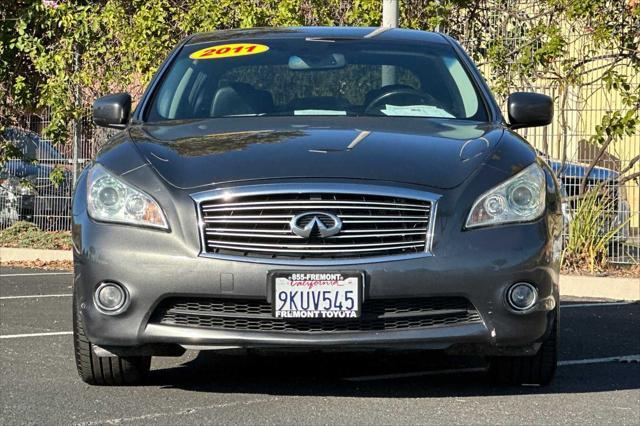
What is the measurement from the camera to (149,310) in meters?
5.62

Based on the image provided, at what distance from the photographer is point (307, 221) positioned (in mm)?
5578

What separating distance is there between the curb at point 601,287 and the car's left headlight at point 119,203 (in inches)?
277

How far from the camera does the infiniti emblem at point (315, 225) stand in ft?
18.2

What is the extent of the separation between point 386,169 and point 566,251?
7753 millimetres

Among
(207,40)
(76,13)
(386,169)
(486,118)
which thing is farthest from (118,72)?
(386,169)

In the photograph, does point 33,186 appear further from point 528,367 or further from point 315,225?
point 315,225

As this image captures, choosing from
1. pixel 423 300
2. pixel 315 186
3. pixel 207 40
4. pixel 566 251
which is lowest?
pixel 566 251

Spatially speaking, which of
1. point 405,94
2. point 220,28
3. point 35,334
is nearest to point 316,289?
point 405,94

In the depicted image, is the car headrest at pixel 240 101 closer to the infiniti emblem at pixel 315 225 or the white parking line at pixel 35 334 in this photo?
the infiniti emblem at pixel 315 225

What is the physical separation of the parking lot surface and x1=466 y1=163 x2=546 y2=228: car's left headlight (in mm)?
792

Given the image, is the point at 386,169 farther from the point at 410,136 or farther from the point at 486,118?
the point at 486,118

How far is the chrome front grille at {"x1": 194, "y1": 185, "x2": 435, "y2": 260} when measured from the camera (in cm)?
558

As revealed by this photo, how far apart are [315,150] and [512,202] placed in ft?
2.82

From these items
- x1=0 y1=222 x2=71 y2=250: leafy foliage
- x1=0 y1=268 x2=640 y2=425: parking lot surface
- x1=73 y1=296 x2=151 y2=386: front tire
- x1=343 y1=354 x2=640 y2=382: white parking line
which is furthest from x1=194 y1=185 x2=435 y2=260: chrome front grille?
x1=0 y1=222 x2=71 y2=250: leafy foliage
